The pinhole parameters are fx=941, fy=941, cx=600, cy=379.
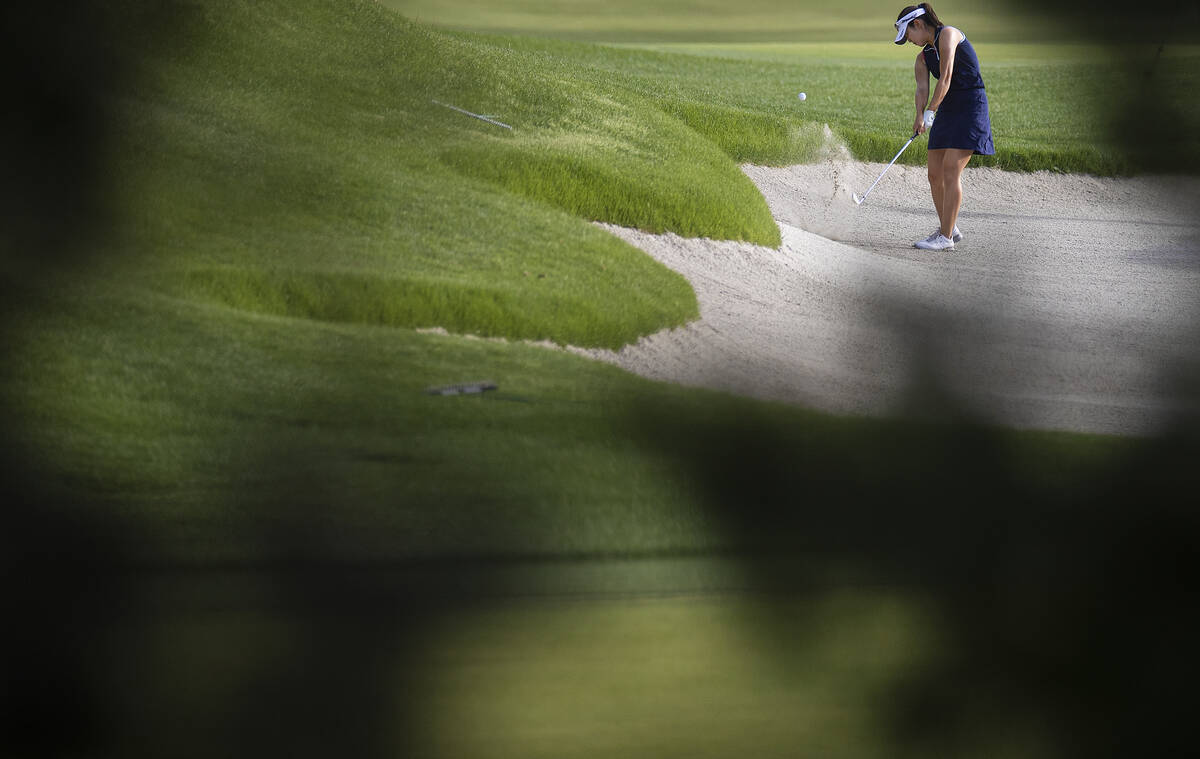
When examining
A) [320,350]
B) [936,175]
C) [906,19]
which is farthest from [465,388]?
[936,175]

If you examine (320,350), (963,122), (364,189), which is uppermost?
(963,122)

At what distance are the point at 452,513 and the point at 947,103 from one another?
3.20 ft

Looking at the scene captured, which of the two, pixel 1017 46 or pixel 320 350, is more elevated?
pixel 1017 46

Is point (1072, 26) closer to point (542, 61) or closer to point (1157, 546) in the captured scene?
point (1157, 546)

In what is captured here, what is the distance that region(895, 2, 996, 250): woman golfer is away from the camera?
777 mm

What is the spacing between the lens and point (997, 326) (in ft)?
2.13

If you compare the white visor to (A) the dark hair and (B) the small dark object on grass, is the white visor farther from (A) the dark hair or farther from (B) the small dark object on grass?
(B) the small dark object on grass

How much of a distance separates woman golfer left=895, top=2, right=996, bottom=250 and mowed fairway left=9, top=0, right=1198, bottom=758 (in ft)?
0.20

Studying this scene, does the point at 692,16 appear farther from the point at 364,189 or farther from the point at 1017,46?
the point at 364,189

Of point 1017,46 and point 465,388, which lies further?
point 465,388

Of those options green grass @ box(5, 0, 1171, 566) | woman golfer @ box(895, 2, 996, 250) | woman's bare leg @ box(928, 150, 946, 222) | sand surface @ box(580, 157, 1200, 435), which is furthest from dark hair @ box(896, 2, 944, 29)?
woman's bare leg @ box(928, 150, 946, 222)

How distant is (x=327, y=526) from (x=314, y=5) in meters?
0.59

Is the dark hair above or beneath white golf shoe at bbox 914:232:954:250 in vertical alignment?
above

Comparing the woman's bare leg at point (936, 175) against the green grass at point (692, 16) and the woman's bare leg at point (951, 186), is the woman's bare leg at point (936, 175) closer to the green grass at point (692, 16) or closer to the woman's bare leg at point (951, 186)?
the woman's bare leg at point (951, 186)
